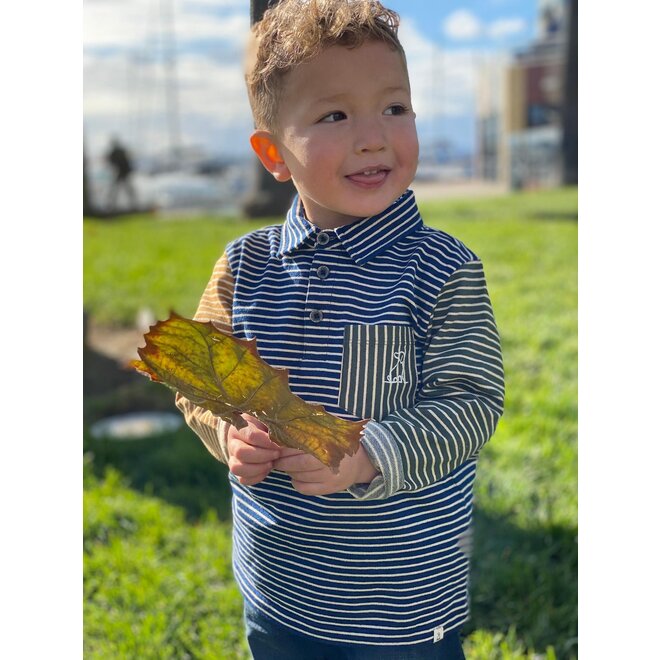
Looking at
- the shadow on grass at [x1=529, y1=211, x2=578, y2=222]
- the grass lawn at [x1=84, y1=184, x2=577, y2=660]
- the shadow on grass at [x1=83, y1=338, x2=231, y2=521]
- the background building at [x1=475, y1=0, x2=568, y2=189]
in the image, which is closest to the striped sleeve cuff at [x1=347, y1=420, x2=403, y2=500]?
the grass lawn at [x1=84, y1=184, x2=577, y2=660]

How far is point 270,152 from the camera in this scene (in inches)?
58.0

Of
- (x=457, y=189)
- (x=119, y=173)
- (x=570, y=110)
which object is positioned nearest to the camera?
(x=457, y=189)

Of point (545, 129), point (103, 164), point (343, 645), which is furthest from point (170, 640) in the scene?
point (545, 129)

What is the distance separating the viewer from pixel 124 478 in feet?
10.7

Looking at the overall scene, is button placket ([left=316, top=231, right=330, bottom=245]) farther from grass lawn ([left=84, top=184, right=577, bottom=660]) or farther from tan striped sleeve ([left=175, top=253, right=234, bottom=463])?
grass lawn ([left=84, top=184, right=577, bottom=660])

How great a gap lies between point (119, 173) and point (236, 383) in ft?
23.7

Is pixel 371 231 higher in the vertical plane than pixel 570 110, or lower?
lower

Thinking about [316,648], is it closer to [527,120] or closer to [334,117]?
[334,117]

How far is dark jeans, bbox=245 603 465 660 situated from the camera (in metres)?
1.44

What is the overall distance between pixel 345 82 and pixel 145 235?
6.28 metres

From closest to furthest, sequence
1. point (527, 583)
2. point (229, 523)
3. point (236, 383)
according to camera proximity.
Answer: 1. point (236, 383)
2. point (527, 583)
3. point (229, 523)

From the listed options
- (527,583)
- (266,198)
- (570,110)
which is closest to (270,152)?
(527,583)

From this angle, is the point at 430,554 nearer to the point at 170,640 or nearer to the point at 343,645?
the point at 343,645

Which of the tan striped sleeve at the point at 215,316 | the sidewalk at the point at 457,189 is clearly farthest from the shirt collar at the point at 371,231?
the sidewalk at the point at 457,189
